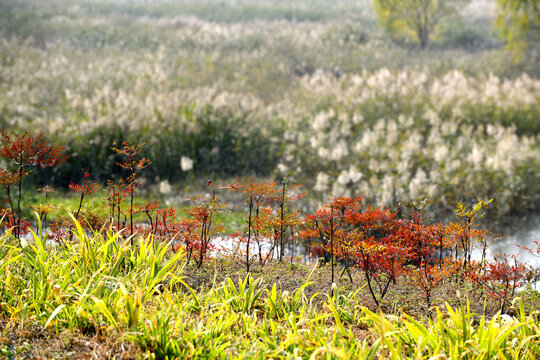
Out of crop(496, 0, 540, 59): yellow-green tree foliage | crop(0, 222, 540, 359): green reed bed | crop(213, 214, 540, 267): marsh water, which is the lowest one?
crop(213, 214, 540, 267): marsh water

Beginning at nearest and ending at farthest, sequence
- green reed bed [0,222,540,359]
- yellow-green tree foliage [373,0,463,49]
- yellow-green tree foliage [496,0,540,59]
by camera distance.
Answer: green reed bed [0,222,540,359] < yellow-green tree foliage [496,0,540,59] < yellow-green tree foliage [373,0,463,49]

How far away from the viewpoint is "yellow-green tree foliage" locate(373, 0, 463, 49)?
2184 centimetres

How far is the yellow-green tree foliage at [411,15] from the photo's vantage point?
2184cm

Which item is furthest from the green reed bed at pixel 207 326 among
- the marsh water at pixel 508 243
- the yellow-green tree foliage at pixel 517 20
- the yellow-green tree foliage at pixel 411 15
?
the yellow-green tree foliage at pixel 411 15

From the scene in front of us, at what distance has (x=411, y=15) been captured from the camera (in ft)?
73.3

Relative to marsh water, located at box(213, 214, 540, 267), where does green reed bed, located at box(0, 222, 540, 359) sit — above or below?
above

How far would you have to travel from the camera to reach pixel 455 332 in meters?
3.16

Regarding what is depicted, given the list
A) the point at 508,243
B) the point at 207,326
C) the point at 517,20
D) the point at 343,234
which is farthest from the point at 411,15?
the point at 207,326

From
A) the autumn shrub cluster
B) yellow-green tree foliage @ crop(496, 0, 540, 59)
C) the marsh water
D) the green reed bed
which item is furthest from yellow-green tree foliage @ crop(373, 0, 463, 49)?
the green reed bed

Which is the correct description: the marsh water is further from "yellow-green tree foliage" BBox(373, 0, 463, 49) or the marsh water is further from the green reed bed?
"yellow-green tree foliage" BBox(373, 0, 463, 49)

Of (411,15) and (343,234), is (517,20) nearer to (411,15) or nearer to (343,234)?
(411,15)

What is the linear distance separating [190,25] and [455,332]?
21.5m

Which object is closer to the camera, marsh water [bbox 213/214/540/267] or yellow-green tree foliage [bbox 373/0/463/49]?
marsh water [bbox 213/214/540/267]

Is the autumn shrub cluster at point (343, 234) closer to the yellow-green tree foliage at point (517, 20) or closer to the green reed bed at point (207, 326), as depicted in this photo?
the green reed bed at point (207, 326)
